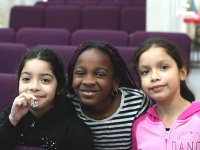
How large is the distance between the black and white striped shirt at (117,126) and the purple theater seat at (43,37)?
168 cm

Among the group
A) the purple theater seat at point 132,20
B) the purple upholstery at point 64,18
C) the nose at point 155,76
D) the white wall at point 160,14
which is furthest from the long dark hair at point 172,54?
the purple upholstery at point 64,18

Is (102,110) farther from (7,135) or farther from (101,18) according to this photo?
(101,18)

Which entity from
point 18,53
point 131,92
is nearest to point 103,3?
point 18,53

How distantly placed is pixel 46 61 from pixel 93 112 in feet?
0.87

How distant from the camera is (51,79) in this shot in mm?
1267

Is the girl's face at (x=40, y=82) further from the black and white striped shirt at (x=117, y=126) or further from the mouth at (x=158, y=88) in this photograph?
the mouth at (x=158, y=88)

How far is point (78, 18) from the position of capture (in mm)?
4301

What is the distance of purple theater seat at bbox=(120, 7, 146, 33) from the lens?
414cm

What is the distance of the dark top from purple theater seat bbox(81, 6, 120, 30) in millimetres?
3013

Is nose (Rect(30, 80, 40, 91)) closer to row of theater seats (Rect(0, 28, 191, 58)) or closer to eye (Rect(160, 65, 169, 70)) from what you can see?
eye (Rect(160, 65, 169, 70))

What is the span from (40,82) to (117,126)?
33 cm

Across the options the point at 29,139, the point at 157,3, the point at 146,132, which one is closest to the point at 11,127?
the point at 29,139

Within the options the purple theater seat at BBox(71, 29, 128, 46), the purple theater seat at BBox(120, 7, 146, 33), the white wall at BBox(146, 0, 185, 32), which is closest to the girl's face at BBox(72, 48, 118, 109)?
the purple theater seat at BBox(71, 29, 128, 46)

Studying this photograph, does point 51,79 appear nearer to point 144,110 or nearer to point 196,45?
point 144,110
